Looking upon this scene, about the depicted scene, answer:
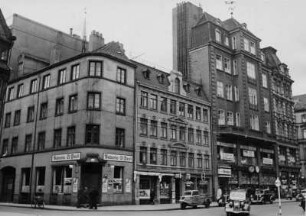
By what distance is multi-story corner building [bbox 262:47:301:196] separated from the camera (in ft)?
214

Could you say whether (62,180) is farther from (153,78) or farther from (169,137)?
(153,78)

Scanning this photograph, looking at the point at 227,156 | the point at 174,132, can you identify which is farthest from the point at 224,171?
the point at 174,132

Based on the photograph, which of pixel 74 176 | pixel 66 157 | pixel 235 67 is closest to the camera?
pixel 74 176

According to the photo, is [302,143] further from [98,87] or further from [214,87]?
[98,87]

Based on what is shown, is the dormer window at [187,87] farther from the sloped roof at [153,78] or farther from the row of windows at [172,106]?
the row of windows at [172,106]

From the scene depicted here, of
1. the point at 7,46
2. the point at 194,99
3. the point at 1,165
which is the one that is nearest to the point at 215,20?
the point at 194,99

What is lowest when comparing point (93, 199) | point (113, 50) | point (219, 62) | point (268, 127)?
point (93, 199)

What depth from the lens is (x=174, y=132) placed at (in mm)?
47156

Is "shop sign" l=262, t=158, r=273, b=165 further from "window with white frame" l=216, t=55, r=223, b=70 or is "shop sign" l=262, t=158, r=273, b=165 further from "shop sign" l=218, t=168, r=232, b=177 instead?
"window with white frame" l=216, t=55, r=223, b=70

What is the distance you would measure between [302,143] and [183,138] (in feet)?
148

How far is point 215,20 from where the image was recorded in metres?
62.2

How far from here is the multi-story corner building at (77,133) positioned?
3769 cm

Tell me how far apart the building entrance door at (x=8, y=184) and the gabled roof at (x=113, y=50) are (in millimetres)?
18948

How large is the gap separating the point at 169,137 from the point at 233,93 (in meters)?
17.0
